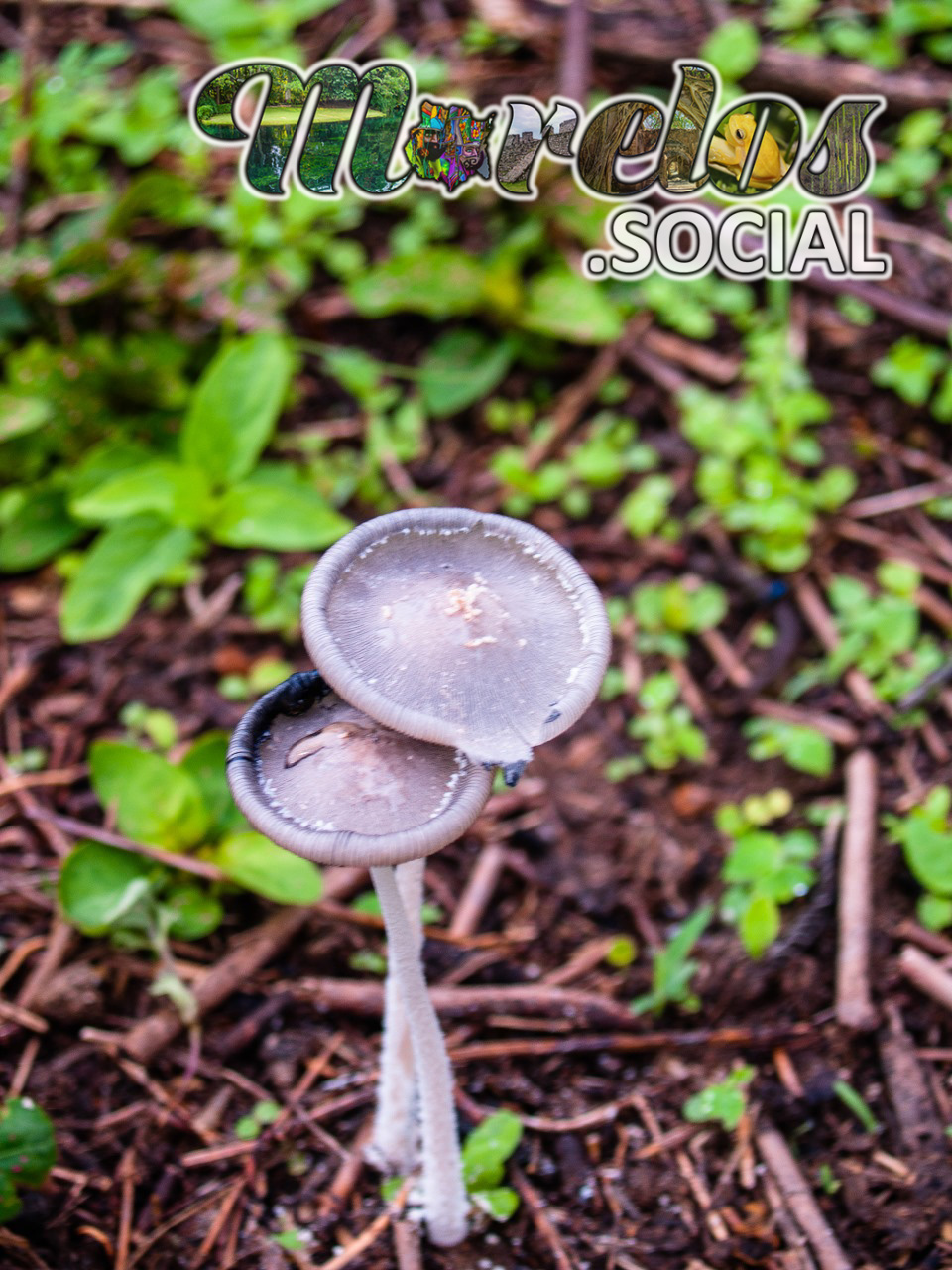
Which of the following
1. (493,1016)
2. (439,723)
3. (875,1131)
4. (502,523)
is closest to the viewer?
(439,723)

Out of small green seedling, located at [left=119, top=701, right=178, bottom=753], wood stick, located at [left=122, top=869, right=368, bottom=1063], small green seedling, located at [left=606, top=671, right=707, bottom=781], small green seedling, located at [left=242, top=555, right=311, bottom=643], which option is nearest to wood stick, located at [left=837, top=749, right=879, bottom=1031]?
small green seedling, located at [left=606, top=671, right=707, bottom=781]

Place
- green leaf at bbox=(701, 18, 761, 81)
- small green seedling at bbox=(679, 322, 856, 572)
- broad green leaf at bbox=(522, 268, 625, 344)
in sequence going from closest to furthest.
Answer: small green seedling at bbox=(679, 322, 856, 572)
broad green leaf at bbox=(522, 268, 625, 344)
green leaf at bbox=(701, 18, 761, 81)

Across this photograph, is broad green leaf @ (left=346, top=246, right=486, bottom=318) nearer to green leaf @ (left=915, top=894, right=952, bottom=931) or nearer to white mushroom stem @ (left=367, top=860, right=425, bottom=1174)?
white mushroom stem @ (left=367, top=860, right=425, bottom=1174)

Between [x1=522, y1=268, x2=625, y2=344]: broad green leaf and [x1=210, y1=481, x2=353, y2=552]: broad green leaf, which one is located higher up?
[x1=522, y1=268, x2=625, y2=344]: broad green leaf

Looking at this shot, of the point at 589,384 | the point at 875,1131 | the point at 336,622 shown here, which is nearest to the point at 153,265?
the point at 589,384

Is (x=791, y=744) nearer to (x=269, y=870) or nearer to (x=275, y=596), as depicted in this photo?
(x=269, y=870)

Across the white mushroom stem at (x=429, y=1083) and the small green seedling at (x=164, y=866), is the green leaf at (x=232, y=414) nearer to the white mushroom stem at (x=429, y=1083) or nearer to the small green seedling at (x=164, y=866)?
the small green seedling at (x=164, y=866)

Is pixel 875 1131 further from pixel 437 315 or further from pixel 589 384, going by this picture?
pixel 437 315
